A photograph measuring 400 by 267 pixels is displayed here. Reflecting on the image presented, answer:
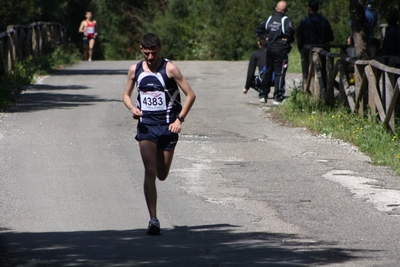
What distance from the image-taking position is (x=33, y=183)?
452 inches

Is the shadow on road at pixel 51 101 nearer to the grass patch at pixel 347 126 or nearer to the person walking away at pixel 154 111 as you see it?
the grass patch at pixel 347 126

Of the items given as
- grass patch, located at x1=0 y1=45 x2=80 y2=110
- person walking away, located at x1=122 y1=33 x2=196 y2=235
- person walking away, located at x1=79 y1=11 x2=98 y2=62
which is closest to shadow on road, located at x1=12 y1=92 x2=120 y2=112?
grass patch, located at x1=0 y1=45 x2=80 y2=110

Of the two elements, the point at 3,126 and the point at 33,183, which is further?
the point at 3,126

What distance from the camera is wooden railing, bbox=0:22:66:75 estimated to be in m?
24.3

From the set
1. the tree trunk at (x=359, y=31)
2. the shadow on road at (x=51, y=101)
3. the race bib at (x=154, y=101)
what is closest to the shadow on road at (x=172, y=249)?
the race bib at (x=154, y=101)

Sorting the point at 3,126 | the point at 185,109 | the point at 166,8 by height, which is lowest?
the point at 166,8

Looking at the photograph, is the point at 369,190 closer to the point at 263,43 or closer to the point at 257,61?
the point at 263,43

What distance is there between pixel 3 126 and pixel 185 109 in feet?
26.1

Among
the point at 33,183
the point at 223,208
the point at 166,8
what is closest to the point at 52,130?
the point at 33,183

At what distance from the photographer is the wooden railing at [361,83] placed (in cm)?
1476

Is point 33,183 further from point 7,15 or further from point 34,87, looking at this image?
point 7,15

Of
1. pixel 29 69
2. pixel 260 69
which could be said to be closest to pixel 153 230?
pixel 260 69

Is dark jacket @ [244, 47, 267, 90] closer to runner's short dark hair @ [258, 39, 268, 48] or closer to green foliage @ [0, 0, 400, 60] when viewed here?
runner's short dark hair @ [258, 39, 268, 48]

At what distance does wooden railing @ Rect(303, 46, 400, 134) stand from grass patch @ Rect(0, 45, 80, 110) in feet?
19.1
